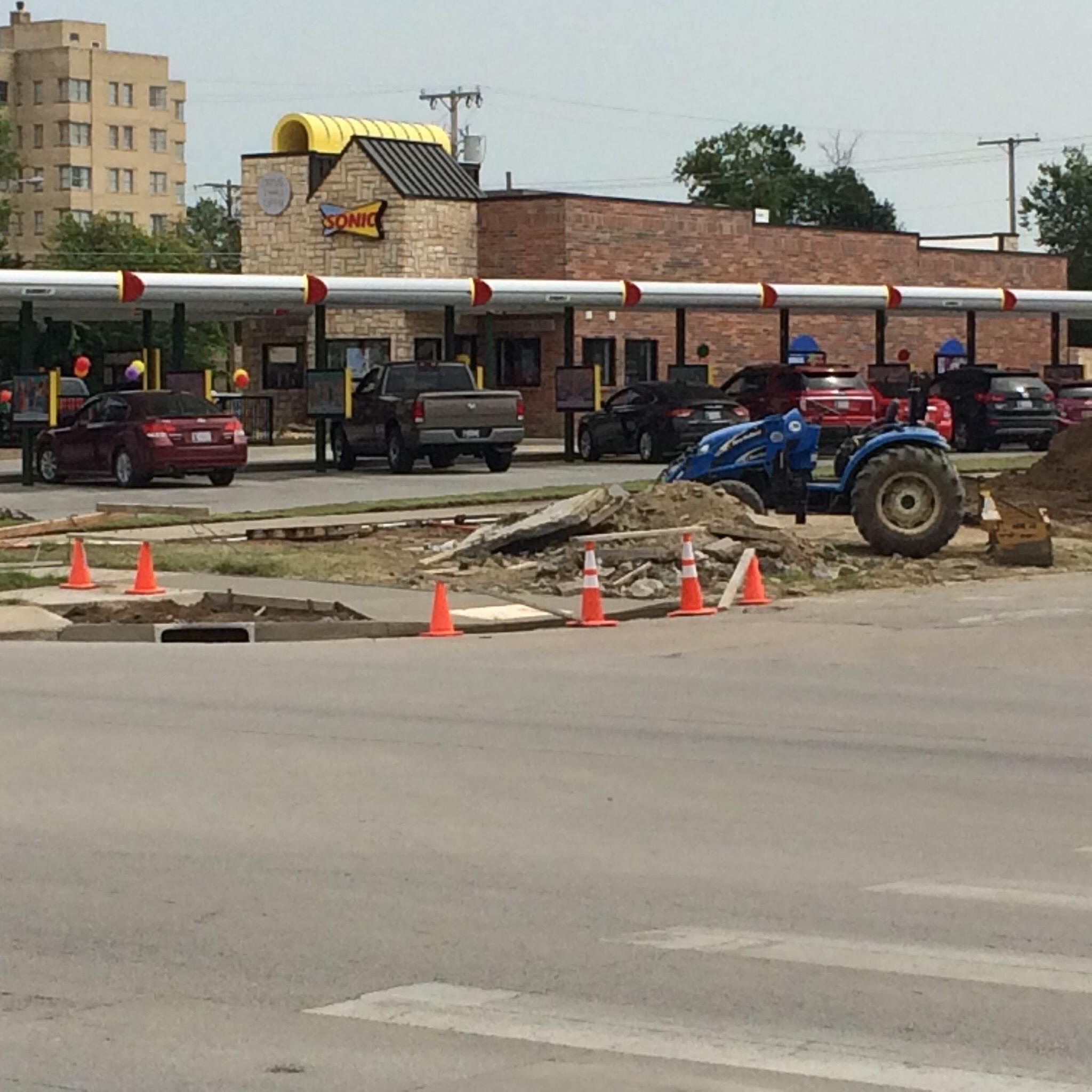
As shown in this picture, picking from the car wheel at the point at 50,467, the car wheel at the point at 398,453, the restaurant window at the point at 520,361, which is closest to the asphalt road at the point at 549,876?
the car wheel at the point at 50,467

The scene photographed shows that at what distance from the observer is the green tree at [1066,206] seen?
420ft

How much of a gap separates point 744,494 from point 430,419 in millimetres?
14580

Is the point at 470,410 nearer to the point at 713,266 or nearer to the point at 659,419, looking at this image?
the point at 659,419

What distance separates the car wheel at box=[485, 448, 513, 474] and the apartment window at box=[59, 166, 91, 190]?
125 meters

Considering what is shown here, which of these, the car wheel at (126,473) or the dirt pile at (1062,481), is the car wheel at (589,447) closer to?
the car wheel at (126,473)

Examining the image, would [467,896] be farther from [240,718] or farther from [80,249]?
[80,249]

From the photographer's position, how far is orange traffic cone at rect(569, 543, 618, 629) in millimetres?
18484

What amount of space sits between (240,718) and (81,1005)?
6496 mm

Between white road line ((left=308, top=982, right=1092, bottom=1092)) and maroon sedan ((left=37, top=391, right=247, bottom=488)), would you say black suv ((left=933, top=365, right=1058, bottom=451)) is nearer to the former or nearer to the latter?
maroon sedan ((left=37, top=391, right=247, bottom=488))

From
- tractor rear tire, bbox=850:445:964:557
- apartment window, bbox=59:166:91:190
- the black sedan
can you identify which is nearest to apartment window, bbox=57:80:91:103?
apartment window, bbox=59:166:91:190

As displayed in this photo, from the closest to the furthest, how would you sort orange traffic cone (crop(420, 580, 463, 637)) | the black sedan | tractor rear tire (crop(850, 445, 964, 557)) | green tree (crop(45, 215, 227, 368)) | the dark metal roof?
1. orange traffic cone (crop(420, 580, 463, 637))
2. tractor rear tire (crop(850, 445, 964, 557))
3. the black sedan
4. the dark metal roof
5. green tree (crop(45, 215, 227, 368))

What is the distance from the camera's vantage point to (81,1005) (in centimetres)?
693

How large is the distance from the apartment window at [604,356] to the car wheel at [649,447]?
14904 mm

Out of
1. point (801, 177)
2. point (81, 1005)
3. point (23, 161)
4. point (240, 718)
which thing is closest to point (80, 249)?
point (801, 177)
